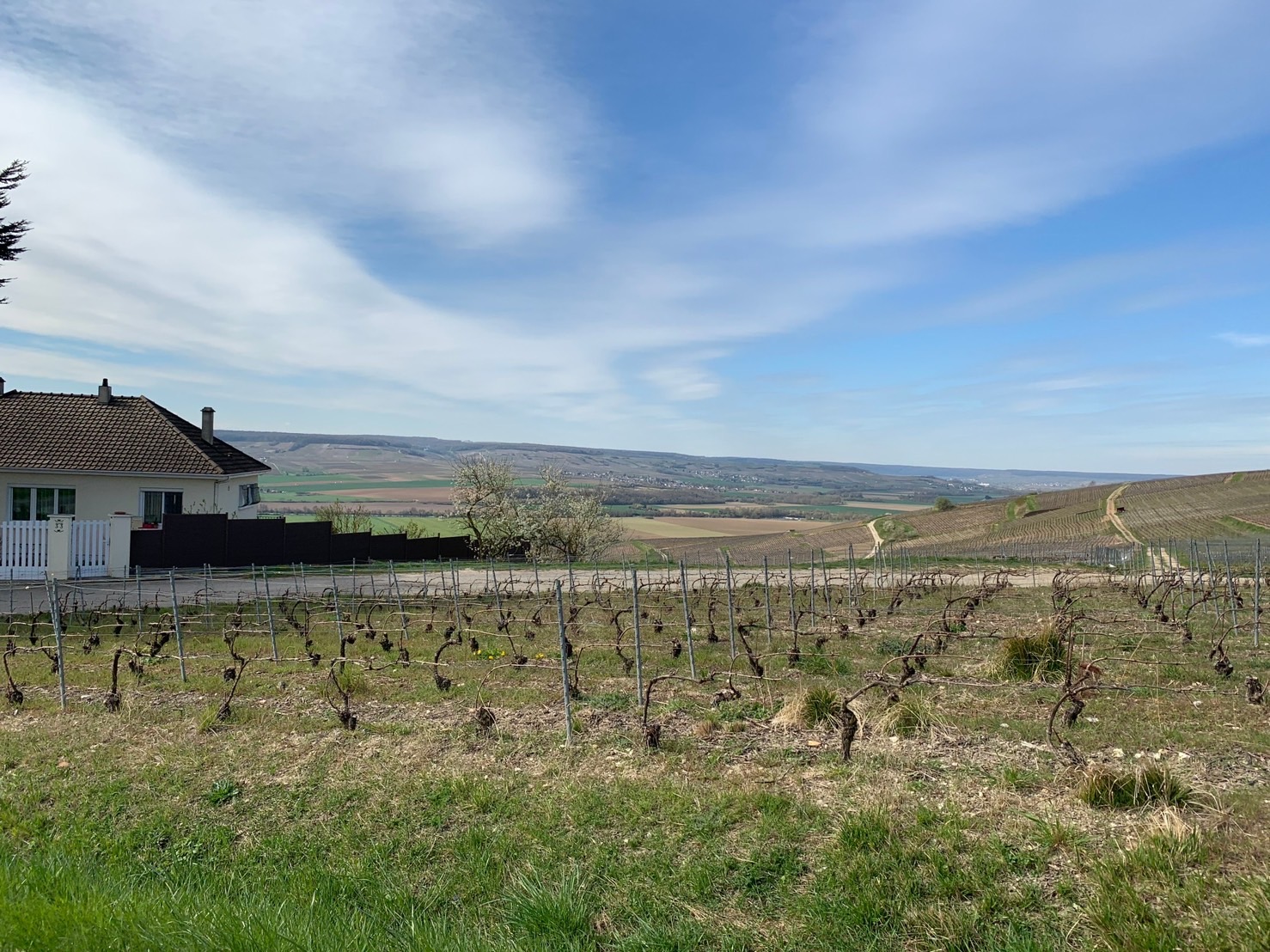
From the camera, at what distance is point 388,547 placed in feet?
98.2

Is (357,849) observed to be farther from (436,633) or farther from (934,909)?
(436,633)

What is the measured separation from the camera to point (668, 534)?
5606 centimetres

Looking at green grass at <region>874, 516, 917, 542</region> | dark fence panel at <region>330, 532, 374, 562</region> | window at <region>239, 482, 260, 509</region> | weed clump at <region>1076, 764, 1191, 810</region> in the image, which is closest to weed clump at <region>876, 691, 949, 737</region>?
weed clump at <region>1076, 764, 1191, 810</region>

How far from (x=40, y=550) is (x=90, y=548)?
1160 mm

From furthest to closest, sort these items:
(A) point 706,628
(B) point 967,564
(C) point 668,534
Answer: (C) point 668,534
(B) point 967,564
(A) point 706,628

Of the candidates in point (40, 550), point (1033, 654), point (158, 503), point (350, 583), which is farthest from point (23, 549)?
point (1033, 654)

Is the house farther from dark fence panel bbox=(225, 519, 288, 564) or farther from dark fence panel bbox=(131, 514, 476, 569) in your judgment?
dark fence panel bbox=(225, 519, 288, 564)

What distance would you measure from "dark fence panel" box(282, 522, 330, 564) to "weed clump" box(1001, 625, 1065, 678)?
23.2m

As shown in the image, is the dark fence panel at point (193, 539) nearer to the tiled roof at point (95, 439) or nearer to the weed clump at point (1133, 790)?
the tiled roof at point (95, 439)

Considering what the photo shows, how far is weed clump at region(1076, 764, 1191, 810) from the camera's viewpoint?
15.3 feet

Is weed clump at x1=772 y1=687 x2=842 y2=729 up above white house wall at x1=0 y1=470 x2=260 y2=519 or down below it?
below

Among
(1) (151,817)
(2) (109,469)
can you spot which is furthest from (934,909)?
(2) (109,469)

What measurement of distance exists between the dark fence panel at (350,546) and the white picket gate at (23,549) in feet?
26.6

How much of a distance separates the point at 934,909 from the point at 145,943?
3.69 meters
